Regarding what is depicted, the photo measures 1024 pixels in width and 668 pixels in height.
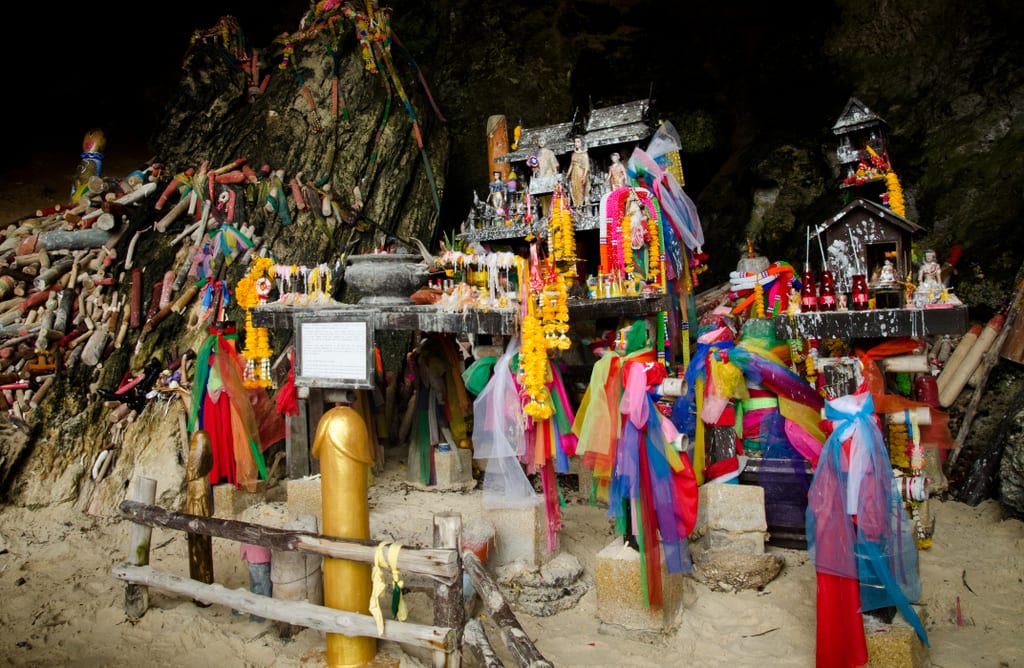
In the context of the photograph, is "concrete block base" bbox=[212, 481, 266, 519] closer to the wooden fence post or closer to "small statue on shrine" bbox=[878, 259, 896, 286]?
the wooden fence post

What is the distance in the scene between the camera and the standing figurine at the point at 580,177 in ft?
30.1

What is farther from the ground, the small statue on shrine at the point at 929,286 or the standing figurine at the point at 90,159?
the standing figurine at the point at 90,159

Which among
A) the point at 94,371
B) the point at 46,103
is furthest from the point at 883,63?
the point at 46,103

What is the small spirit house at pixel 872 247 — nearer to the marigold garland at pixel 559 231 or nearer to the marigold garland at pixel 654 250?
the marigold garland at pixel 654 250

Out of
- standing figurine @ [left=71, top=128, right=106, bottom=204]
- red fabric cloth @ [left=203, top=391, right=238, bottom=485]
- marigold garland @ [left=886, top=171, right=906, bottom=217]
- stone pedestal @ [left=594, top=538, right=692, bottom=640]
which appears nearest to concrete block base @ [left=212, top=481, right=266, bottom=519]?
red fabric cloth @ [left=203, top=391, right=238, bottom=485]

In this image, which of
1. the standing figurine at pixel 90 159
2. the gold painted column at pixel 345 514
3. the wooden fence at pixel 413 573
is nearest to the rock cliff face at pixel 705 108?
the standing figurine at pixel 90 159

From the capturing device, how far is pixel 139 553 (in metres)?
5.27

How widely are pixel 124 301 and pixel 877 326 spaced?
8584 mm

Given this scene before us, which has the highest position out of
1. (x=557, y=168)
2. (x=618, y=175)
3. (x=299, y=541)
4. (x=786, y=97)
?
(x=786, y=97)

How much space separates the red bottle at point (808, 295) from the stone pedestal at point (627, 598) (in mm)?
2410

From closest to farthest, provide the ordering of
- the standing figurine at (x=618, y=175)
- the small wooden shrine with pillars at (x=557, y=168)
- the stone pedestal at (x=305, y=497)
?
the stone pedestal at (x=305, y=497), the standing figurine at (x=618, y=175), the small wooden shrine with pillars at (x=557, y=168)

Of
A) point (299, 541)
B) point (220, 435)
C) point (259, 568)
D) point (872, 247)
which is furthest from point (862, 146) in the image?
point (220, 435)

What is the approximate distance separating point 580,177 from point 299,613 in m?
6.62

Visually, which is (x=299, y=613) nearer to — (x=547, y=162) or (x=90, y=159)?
(x=547, y=162)
